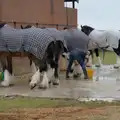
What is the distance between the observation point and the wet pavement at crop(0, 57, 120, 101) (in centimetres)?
1091

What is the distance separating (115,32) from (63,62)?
8.24 ft

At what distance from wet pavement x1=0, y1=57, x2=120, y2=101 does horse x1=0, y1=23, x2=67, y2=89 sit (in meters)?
0.37

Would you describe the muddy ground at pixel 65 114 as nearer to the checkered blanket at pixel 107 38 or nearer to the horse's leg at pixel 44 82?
the horse's leg at pixel 44 82

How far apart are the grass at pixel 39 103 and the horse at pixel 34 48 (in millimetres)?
1912

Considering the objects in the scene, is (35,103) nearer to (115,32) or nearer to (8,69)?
(8,69)

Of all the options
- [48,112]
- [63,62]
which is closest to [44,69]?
[48,112]

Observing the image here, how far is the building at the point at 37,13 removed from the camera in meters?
14.8

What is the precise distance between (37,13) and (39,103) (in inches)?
285

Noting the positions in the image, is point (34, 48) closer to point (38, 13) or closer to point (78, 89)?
point (78, 89)

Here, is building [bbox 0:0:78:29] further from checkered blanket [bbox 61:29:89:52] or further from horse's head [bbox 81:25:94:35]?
checkered blanket [bbox 61:29:89:52]

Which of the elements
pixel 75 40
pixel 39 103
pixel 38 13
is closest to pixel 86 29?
pixel 38 13

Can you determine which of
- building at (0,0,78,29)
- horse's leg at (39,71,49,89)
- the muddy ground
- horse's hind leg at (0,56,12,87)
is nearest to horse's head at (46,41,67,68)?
horse's leg at (39,71,49,89)

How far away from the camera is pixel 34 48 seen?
12.1 meters

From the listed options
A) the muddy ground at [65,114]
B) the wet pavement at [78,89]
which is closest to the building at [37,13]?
the wet pavement at [78,89]
